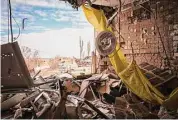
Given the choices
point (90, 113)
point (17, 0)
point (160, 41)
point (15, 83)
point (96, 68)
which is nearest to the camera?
point (15, 83)

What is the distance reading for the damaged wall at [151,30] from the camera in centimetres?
435

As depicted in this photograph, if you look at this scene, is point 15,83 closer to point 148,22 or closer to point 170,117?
point 170,117

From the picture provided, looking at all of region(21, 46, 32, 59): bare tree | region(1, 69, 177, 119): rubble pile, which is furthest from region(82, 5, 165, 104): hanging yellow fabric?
region(21, 46, 32, 59): bare tree

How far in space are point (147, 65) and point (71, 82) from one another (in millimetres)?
2113

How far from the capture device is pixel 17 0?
5793mm

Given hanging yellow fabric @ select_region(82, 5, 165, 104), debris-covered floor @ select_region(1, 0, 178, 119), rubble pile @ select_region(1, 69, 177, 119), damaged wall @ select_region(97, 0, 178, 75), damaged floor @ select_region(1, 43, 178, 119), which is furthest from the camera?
damaged wall @ select_region(97, 0, 178, 75)

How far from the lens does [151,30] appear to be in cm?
488

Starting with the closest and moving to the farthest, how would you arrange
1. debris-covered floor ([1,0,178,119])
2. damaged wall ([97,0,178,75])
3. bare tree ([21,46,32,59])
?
debris-covered floor ([1,0,178,119]) < damaged wall ([97,0,178,75]) < bare tree ([21,46,32,59])

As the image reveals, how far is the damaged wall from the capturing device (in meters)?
4.35

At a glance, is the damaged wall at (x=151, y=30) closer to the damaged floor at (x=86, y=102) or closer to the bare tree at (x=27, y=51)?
the damaged floor at (x=86, y=102)

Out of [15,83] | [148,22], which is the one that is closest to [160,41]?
[148,22]

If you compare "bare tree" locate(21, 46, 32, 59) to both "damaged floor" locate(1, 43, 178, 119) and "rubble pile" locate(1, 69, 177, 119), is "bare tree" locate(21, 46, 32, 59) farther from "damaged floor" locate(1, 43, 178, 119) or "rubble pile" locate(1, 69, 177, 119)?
"rubble pile" locate(1, 69, 177, 119)

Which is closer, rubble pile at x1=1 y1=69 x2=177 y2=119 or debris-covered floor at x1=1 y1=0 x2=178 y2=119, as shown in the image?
debris-covered floor at x1=1 y1=0 x2=178 y2=119

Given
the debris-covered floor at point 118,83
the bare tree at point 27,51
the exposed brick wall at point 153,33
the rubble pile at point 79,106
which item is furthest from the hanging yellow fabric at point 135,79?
the bare tree at point 27,51
